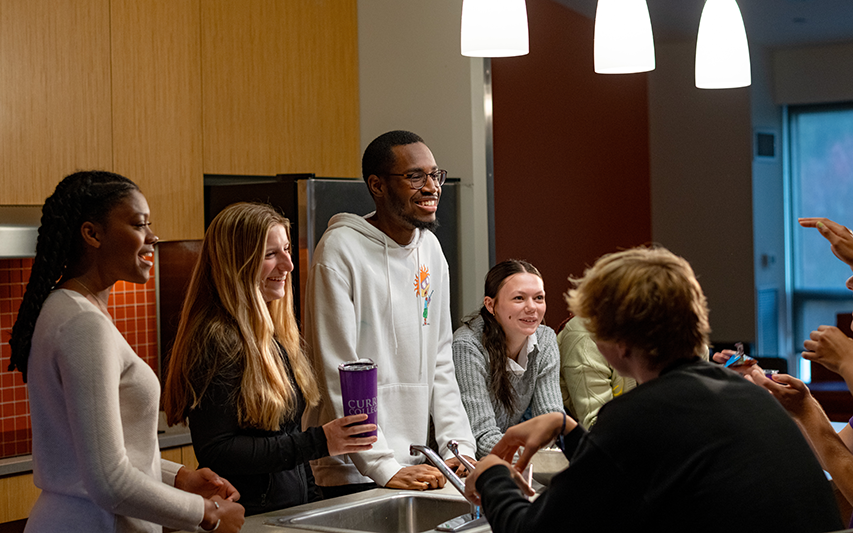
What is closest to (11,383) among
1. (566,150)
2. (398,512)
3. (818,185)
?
(398,512)

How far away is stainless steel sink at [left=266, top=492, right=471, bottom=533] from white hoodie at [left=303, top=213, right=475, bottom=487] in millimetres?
104

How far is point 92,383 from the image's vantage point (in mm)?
1336

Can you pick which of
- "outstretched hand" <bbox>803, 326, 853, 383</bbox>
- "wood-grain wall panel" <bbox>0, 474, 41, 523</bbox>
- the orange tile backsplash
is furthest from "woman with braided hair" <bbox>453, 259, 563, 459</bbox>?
the orange tile backsplash

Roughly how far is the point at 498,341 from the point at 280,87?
1.48 m

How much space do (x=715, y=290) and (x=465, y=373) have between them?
174cm

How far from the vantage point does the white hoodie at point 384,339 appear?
2.14 meters

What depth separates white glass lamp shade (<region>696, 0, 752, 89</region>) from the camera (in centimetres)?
223

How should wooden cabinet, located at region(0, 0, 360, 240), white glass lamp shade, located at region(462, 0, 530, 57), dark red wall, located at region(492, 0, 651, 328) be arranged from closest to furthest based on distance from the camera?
1. white glass lamp shade, located at region(462, 0, 530, 57)
2. wooden cabinet, located at region(0, 0, 360, 240)
3. dark red wall, located at region(492, 0, 651, 328)

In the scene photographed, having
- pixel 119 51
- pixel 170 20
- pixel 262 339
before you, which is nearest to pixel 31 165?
pixel 119 51

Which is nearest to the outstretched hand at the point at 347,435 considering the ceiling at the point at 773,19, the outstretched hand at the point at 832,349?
the outstretched hand at the point at 832,349

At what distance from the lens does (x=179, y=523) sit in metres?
1.46

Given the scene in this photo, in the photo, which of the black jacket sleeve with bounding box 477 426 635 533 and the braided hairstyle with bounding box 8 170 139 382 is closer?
the black jacket sleeve with bounding box 477 426 635 533

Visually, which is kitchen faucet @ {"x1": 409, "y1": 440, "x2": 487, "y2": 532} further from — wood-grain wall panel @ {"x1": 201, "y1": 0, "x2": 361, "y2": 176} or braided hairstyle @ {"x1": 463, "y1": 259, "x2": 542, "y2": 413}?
wood-grain wall panel @ {"x1": 201, "y1": 0, "x2": 361, "y2": 176}

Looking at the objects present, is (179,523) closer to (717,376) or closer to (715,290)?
(717,376)
